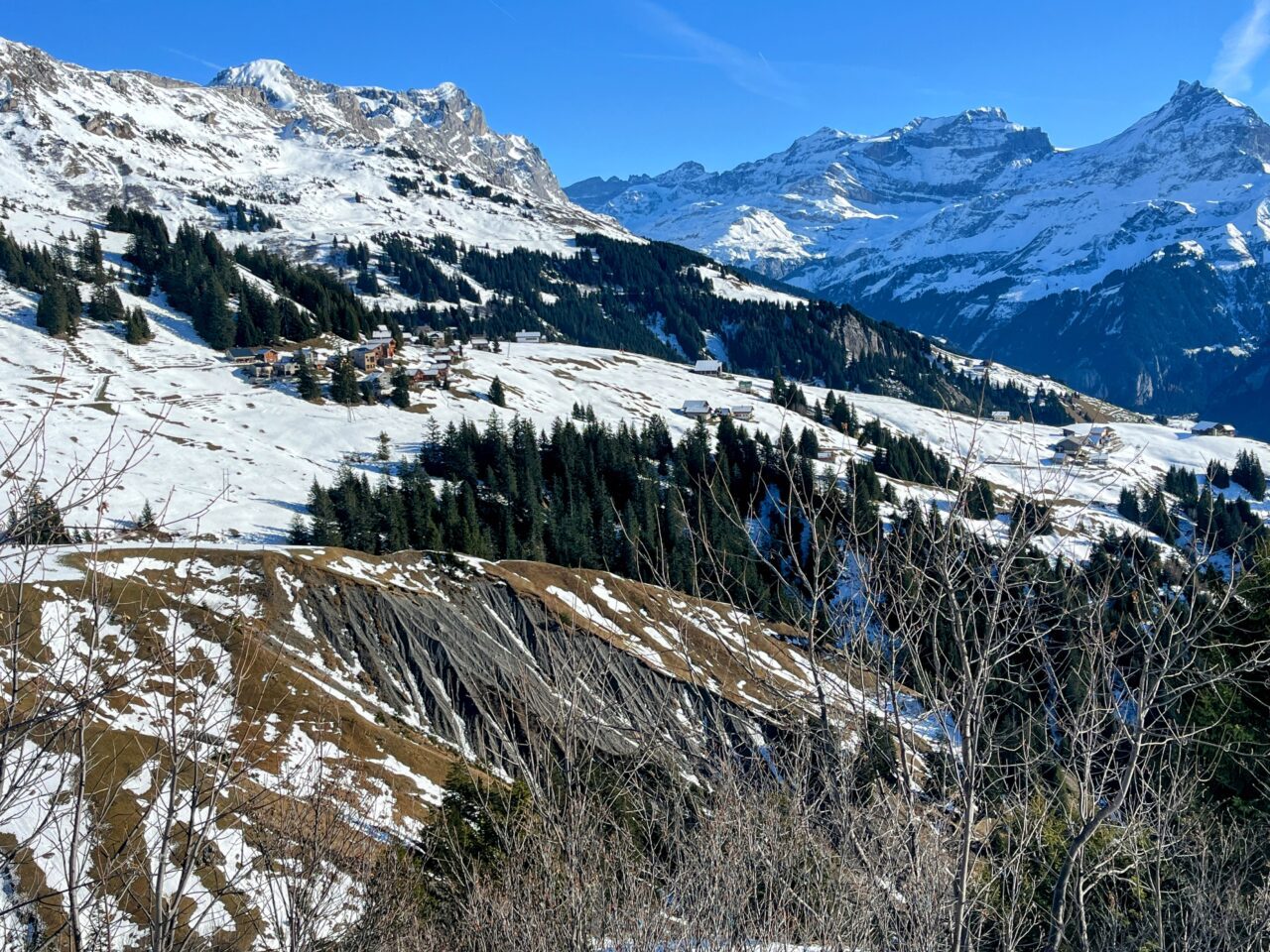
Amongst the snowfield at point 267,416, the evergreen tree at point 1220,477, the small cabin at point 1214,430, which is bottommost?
the snowfield at point 267,416

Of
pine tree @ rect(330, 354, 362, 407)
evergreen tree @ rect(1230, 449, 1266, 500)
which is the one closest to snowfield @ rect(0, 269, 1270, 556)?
pine tree @ rect(330, 354, 362, 407)

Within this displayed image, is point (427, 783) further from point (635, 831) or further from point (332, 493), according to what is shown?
point (332, 493)

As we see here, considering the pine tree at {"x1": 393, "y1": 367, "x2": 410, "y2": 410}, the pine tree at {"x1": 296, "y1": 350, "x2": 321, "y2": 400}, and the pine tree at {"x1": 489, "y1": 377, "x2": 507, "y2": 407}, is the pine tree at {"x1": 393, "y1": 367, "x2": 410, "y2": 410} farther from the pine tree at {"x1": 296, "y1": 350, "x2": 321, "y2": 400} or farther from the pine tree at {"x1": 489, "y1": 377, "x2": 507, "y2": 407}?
the pine tree at {"x1": 489, "y1": 377, "x2": 507, "y2": 407}

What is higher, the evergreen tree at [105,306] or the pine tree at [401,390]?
the evergreen tree at [105,306]

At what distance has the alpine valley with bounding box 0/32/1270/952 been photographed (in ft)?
23.4

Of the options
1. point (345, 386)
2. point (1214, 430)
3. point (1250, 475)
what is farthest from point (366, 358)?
point (1214, 430)

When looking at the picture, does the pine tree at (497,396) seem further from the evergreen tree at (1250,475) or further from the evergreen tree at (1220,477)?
the evergreen tree at (1250,475)

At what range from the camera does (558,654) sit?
9039mm

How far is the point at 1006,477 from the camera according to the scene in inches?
4313

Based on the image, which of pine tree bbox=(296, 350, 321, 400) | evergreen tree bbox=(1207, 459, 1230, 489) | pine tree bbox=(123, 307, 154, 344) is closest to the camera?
pine tree bbox=(296, 350, 321, 400)

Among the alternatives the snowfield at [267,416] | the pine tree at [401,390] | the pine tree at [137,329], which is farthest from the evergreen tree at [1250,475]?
the pine tree at [137,329]

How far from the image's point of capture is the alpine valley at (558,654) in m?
7.12

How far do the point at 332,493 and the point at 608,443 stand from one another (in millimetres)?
36207

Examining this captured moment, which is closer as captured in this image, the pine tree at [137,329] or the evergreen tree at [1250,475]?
the pine tree at [137,329]
